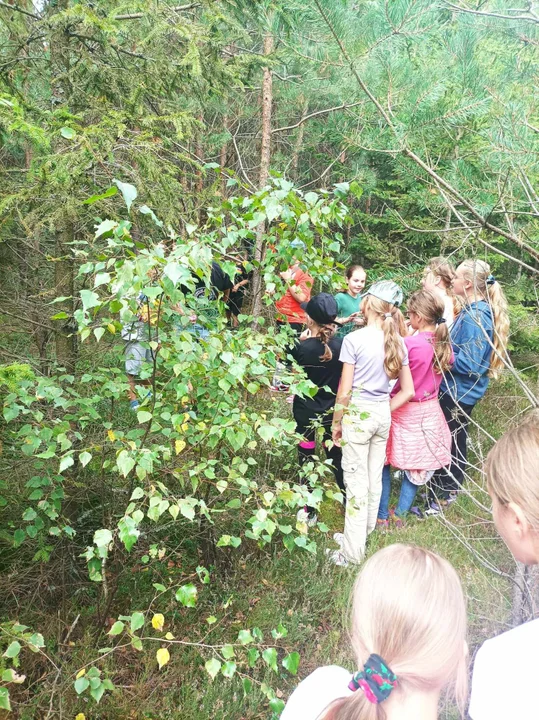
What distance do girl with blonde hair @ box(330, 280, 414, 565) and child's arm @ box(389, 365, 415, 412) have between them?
0.10 ft

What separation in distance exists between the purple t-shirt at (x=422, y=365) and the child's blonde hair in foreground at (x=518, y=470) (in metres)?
2.70

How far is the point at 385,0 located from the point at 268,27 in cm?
163

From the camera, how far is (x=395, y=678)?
1.10 m

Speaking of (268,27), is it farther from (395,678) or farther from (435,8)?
(395,678)

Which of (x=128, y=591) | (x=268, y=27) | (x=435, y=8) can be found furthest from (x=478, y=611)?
(x=268, y=27)

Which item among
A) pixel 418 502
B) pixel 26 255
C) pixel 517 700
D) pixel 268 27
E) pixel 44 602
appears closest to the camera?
pixel 517 700

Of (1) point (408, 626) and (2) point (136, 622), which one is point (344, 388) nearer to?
(2) point (136, 622)

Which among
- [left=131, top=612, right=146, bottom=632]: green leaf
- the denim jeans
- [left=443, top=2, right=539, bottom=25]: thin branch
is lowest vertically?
the denim jeans

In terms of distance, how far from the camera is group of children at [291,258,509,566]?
360 centimetres

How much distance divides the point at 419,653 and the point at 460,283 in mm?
3643

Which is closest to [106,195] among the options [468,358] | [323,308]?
[323,308]

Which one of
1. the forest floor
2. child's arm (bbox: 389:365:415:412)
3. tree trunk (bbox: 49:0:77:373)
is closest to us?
the forest floor

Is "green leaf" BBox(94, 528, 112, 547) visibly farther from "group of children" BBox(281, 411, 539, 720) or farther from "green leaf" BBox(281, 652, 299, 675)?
"group of children" BBox(281, 411, 539, 720)

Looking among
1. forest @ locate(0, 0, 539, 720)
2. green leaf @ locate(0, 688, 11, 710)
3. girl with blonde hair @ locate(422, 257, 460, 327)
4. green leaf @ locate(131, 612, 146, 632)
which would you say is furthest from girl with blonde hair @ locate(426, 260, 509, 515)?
green leaf @ locate(0, 688, 11, 710)
